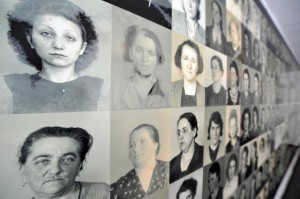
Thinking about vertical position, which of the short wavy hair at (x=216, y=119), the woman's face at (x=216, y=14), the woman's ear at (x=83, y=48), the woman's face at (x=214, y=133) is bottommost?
the woman's face at (x=214, y=133)

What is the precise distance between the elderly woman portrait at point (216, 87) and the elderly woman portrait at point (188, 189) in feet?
1.02

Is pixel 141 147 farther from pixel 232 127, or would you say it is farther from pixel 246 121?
pixel 246 121

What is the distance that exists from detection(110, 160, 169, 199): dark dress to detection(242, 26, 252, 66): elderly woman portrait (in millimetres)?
896

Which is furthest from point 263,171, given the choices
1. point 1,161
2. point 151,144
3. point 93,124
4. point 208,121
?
point 1,161

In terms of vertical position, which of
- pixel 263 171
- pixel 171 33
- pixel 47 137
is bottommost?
pixel 263 171

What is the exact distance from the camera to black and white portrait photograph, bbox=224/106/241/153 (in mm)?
1052

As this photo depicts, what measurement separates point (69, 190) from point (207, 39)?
0.73 meters

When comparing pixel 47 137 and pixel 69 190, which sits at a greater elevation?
pixel 47 137

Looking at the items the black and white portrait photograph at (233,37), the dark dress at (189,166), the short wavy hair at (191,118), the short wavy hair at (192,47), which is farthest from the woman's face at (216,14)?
the dark dress at (189,166)

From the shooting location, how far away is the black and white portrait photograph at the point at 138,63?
0.51 m

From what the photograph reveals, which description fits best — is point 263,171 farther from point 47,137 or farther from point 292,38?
point 47,137

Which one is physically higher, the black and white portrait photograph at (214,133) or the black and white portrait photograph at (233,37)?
the black and white portrait photograph at (233,37)

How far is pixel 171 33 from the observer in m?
0.66

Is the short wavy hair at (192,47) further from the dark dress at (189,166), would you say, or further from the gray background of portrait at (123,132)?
the dark dress at (189,166)
